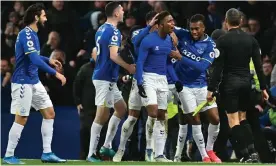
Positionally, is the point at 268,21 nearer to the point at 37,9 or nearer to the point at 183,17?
the point at 183,17

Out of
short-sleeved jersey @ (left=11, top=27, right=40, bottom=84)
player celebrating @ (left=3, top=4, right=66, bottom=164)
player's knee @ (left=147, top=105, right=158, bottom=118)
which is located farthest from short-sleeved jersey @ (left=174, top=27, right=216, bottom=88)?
short-sleeved jersey @ (left=11, top=27, right=40, bottom=84)

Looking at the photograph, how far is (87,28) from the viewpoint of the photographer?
2497cm

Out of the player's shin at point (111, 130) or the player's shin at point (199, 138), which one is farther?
the player's shin at point (199, 138)

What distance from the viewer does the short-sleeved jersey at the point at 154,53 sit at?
59.7 ft

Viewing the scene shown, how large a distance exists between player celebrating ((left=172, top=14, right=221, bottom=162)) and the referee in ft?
2.37

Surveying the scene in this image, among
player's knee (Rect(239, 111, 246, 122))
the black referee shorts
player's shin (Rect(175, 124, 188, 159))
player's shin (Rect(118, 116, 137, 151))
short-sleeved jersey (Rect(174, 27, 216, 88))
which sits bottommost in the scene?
player's shin (Rect(175, 124, 188, 159))

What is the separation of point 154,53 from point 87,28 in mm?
6804

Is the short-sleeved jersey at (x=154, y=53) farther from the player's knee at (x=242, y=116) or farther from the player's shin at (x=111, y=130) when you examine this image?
the player's knee at (x=242, y=116)

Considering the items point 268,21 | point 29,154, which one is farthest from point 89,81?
point 268,21

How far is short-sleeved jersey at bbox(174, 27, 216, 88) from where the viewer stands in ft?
62.6

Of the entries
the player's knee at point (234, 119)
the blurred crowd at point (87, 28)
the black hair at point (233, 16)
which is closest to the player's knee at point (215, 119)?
the player's knee at point (234, 119)

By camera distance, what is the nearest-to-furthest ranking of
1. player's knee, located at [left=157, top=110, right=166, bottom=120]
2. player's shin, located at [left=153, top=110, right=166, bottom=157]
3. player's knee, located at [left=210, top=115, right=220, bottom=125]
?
1. player's shin, located at [left=153, top=110, right=166, bottom=157]
2. player's knee, located at [left=157, top=110, right=166, bottom=120]
3. player's knee, located at [left=210, top=115, right=220, bottom=125]

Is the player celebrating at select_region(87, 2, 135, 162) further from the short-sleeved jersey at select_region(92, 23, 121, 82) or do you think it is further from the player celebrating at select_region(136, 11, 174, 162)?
the player celebrating at select_region(136, 11, 174, 162)

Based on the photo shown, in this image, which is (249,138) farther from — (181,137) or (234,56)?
(181,137)
